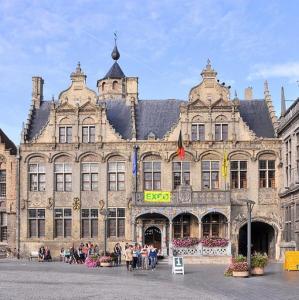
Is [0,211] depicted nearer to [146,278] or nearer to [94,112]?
[94,112]

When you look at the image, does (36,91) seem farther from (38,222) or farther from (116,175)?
(38,222)

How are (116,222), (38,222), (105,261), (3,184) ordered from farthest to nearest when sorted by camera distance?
(3,184)
(38,222)
(116,222)
(105,261)

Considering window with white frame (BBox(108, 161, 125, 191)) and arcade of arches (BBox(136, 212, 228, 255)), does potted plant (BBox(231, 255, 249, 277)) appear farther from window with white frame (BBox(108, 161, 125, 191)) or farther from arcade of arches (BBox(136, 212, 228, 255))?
window with white frame (BBox(108, 161, 125, 191))

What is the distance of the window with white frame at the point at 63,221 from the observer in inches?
2128

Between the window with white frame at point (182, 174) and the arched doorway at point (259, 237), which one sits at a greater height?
the window with white frame at point (182, 174)

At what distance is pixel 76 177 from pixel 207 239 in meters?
13.2

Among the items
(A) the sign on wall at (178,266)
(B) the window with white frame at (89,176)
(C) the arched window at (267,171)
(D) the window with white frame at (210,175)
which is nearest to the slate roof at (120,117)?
(B) the window with white frame at (89,176)

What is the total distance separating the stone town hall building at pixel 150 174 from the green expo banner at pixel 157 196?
75 millimetres

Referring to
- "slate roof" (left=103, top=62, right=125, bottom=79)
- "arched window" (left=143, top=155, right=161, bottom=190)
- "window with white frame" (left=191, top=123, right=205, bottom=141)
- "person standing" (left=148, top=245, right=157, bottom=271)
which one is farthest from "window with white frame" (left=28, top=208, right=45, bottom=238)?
"slate roof" (left=103, top=62, right=125, bottom=79)

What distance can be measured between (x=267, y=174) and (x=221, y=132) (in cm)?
478

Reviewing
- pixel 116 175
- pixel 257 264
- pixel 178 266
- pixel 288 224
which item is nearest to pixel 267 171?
pixel 288 224

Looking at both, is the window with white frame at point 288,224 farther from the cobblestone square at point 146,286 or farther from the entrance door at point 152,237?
the cobblestone square at point 146,286

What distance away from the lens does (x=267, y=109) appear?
55969 mm

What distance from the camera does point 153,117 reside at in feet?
185
